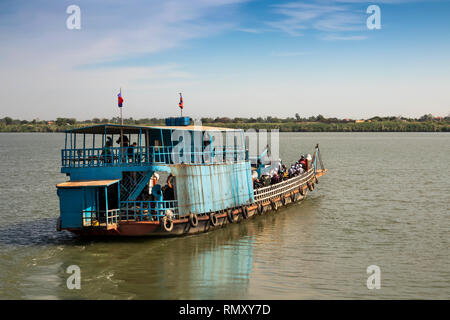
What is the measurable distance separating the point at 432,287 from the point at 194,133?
11.8 m

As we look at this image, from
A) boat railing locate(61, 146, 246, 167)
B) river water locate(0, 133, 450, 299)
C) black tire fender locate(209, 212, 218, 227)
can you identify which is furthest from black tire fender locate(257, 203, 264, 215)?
black tire fender locate(209, 212, 218, 227)

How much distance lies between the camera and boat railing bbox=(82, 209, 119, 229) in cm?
1803

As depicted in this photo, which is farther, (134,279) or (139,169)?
(139,169)

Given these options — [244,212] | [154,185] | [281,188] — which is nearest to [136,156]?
[154,185]

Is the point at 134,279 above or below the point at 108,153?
below

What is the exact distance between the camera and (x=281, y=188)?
27484mm

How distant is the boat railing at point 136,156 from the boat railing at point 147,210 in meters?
1.70

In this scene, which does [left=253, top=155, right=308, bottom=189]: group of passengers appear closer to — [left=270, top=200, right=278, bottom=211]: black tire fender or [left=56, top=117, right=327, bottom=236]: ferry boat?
[left=270, top=200, right=278, bottom=211]: black tire fender

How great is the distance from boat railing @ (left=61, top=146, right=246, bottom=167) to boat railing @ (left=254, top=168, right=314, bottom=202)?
2.56 m

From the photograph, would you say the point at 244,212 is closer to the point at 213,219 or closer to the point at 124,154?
the point at 213,219

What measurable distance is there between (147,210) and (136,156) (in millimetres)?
2324
